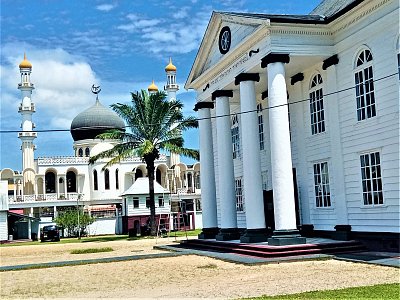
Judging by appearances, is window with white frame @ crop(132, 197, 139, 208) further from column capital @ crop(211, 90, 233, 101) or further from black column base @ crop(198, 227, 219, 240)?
column capital @ crop(211, 90, 233, 101)

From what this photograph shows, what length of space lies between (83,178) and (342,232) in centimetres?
5269

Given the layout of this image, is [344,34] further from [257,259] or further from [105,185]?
[105,185]

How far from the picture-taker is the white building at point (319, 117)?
1808 cm

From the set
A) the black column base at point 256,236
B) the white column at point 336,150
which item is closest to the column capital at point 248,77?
the white column at point 336,150

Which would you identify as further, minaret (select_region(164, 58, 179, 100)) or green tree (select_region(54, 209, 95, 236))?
minaret (select_region(164, 58, 179, 100))

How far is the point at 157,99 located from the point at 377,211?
928 inches

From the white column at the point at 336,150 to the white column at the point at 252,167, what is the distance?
2.77 meters

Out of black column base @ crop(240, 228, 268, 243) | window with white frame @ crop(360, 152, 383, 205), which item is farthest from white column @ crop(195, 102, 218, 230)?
window with white frame @ crop(360, 152, 383, 205)

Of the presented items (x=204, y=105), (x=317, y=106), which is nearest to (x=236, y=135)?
(x=204, y=105)

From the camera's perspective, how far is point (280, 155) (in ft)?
65.4

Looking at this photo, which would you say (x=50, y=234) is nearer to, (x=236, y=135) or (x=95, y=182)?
(x=95, y=182)

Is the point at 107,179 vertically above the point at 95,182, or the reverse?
the point at 107,179

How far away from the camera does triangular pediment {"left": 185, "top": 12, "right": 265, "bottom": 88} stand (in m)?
22.4

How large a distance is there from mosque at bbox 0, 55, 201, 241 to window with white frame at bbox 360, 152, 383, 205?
3935 centimetres
